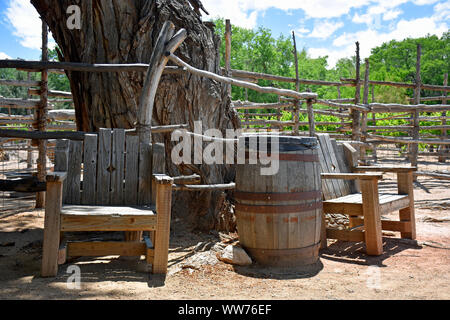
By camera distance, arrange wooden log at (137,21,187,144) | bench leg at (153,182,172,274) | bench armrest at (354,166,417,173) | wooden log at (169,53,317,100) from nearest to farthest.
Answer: bench leg at (153,182,172,274) → wooden log at (137,21,187,144) → wooden log at (169,53,317,100) → bench armrest at (354,166,417,173)

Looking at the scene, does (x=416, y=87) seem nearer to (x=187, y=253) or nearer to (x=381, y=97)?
(x=187, y=253)

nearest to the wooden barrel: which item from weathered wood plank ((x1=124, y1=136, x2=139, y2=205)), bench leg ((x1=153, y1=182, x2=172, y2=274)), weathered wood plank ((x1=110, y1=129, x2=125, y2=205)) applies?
bench leg ((x1=153, y1=182, x2=172, y2=274))

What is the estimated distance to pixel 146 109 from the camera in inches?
148

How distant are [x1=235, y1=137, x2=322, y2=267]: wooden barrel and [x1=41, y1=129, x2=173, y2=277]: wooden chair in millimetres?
723

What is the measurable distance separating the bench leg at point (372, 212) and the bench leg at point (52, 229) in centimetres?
257

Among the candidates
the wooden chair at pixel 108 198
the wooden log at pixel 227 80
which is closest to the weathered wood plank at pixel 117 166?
the wooden chair at pixel 108 198

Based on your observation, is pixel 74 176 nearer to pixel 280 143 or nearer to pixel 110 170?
pixel 110 170

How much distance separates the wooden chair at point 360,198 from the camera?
12.5 ft

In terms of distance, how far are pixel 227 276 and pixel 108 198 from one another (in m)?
1.18

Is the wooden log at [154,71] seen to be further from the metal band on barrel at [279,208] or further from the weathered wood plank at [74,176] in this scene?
the metal band on barrel at [279,208]

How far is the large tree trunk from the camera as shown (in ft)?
14.2

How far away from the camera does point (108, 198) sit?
11.5 feet

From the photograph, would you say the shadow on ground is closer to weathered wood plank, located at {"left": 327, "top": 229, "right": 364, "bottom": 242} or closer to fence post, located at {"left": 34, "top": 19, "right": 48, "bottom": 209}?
weathered wood plank, located at {"left": 327, "top": 229, "right": 364, "bottom": 242}

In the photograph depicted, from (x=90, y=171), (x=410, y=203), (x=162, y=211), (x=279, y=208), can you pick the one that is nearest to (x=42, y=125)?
(x=90, y=171)
